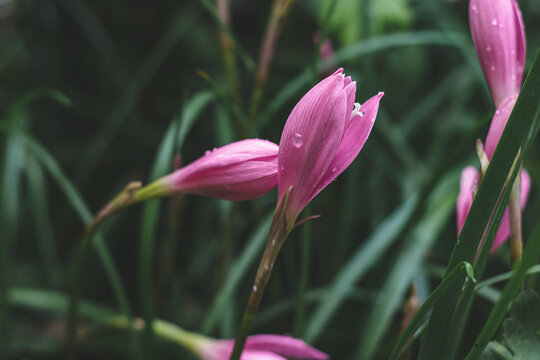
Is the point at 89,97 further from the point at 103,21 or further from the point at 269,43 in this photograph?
the point at 269,43

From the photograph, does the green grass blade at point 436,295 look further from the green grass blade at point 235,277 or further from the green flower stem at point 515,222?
the green grass blade at point 235,277

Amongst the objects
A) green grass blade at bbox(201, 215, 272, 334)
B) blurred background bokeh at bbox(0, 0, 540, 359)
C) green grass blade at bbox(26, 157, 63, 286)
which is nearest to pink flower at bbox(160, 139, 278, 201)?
blurred background bokeh at bbox(0, 0, 540, 359)

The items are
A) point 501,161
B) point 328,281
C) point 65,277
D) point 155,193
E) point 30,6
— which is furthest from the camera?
point 30,6

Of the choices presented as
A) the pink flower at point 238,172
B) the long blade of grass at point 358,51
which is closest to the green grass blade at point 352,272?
the long blade of grass at point 358,51

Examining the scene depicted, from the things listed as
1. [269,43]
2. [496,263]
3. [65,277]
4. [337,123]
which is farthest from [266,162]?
[65,277]

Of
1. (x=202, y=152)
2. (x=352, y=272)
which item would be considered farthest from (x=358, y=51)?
(x=202, y=152)

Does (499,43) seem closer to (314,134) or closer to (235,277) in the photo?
(314,134)

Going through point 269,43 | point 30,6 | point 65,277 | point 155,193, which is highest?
point 30,6
